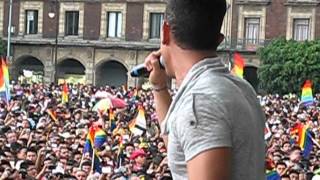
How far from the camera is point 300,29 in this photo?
4878 centimetres

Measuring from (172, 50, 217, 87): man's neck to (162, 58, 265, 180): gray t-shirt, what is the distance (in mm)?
16

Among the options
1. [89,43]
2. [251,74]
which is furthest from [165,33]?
[89,43]

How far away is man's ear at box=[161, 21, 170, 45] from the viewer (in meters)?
2.08

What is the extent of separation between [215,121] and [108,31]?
5036 cm

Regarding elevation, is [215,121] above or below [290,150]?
above

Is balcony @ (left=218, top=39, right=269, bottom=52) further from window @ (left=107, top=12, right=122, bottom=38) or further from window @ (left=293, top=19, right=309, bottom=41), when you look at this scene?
window @ (left=107, top=12, right=122, bottom=38)

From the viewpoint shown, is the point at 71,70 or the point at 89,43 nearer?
the point at 89,43

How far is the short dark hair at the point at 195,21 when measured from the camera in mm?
2021

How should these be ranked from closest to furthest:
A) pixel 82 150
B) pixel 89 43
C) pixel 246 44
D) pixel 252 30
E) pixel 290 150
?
pixel 82 150 → pixel 290 150 → pixel 246 44 → pixel 252 30 → pixel 89 43

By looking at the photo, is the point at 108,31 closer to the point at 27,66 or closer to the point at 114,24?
the point at 114,24

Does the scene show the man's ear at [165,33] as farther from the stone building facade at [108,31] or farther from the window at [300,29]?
the window at [300,29]

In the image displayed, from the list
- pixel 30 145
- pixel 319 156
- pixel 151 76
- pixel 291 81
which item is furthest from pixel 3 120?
pixel 291 81

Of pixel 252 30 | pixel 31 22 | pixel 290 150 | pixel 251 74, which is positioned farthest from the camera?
pixel 31 22

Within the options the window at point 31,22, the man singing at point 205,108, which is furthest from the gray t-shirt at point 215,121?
the window at point 31,22
